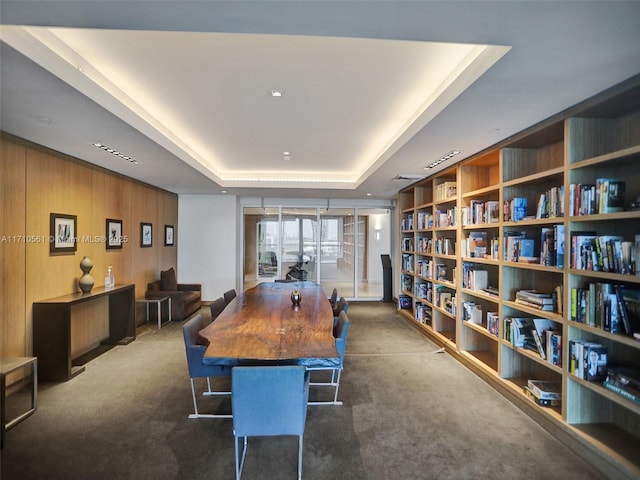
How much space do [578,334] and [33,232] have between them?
5488 millimetres

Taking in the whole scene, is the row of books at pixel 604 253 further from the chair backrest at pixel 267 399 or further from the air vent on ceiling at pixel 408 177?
the air vent on ceiling at pixel 408 177

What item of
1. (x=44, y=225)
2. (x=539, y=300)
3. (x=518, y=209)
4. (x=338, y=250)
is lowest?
(x=539, y=300)

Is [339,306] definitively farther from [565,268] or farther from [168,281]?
[168,281]

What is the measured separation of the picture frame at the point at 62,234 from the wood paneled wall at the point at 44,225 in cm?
6

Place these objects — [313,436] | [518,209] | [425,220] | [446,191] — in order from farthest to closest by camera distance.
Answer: [425,220]
[446,191]
[518,209]
[313,436]

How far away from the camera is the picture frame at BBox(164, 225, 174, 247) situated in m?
7.30

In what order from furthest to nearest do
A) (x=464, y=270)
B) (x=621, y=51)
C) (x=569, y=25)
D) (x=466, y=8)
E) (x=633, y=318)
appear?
1. (x=464, y=270)
2. (x=633, y=318)
3. (x=621, y=51)
4. (x=569, y=25)
5. (x=466, y=8)

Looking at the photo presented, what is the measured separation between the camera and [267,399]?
203cm

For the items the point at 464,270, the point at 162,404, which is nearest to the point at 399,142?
the point at 464,270

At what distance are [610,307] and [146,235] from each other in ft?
22.4

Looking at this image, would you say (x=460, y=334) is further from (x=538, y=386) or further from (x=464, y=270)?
(x=538, y=386)

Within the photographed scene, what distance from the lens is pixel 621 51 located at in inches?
72.1

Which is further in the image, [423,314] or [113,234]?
[423,314]

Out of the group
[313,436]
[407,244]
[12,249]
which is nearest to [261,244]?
[407,244]
